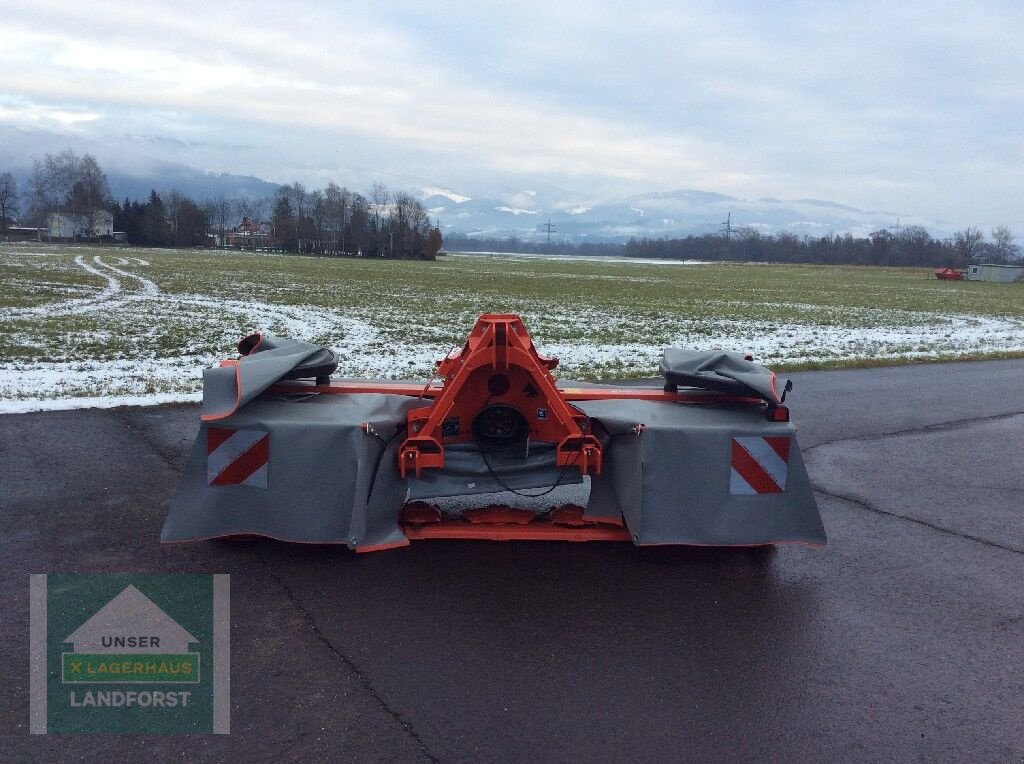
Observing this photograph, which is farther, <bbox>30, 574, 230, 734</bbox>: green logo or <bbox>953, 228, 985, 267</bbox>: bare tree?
<bbox>953, 228, 985, 267</bbox>: bare tree

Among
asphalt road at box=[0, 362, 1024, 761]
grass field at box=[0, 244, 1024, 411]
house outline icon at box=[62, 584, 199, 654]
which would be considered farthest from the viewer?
grass field at box=[0, 244, 1024, 411]

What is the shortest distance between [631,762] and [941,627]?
6.74 feet

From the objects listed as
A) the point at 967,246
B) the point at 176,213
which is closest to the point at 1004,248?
the point at 967,246

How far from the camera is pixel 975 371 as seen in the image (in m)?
13.3

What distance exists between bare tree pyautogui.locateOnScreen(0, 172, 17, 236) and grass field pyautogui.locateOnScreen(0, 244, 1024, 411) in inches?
3250

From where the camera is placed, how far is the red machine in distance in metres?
4.54

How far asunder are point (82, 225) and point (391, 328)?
10799 centimetres

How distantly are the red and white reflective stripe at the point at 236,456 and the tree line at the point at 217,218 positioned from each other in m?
99.3

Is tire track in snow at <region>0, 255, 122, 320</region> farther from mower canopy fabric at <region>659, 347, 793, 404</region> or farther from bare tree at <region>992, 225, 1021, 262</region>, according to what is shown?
bare tree at <region>992, 225, 1021, 262</region>

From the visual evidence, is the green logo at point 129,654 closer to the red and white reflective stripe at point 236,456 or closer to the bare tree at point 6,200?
the red and white reflective stripe at point 236,456

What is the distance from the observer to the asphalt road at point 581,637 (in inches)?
119

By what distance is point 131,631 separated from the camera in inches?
143

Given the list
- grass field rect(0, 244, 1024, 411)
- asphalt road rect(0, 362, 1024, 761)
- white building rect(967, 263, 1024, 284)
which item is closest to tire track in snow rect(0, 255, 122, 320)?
grass field rect(0, 244, 1024, 411)

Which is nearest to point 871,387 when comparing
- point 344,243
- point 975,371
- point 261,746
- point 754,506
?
point 975,371
